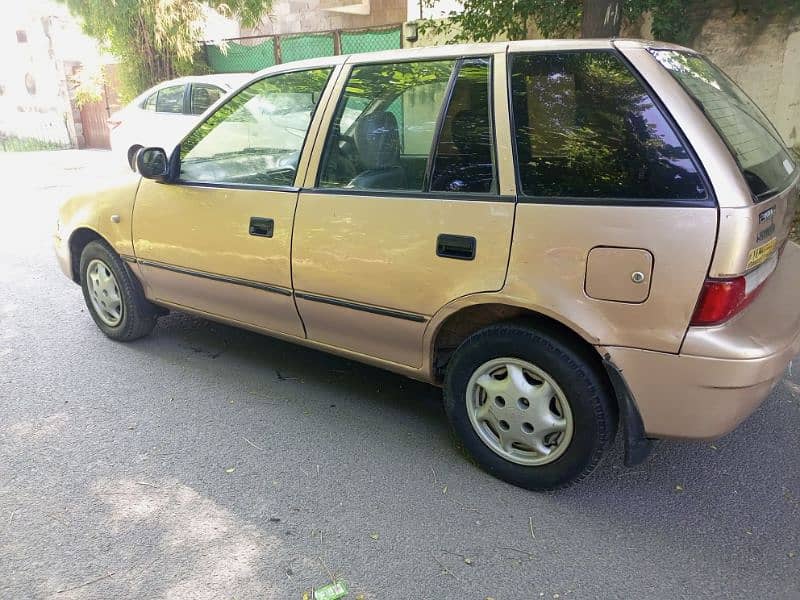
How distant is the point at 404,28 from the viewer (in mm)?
9273

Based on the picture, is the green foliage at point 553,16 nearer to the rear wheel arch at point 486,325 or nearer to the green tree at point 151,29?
the rear wheel arch at point 486,325

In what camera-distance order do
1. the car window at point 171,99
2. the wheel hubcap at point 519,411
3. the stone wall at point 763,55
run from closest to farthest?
the wheel hubcap at point 519,411 → the stone wall at point 763,55 → the car window at point 171,99

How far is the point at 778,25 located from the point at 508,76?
17.0 feet

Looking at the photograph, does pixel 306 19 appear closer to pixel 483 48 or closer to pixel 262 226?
pixel 262 226

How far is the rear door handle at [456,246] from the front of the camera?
2.58 m

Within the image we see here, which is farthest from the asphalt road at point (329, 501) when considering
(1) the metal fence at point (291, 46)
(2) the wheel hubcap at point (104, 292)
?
(1) the metal fence at point (291, 46)

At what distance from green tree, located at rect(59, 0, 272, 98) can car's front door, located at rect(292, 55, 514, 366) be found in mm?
11171

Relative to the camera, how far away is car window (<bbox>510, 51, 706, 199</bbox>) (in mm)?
2244

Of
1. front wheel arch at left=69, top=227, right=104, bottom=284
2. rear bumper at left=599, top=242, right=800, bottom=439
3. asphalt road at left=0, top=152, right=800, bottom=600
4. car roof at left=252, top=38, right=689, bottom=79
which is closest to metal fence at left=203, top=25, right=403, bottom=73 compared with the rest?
front wheel arch at left=69, top=227, right=104, bottom=284

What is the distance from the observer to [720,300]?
84.4 inches

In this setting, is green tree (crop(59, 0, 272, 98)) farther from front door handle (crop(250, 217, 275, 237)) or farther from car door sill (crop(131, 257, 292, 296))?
front door handle (crop(250, 217, 275, 237))

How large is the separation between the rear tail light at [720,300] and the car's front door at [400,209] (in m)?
0.73

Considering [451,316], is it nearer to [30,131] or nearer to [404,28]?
[404,28]

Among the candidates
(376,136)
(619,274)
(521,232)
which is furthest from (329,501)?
(376,136)
